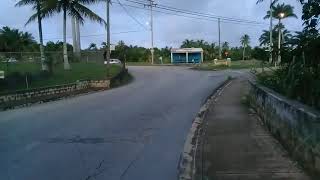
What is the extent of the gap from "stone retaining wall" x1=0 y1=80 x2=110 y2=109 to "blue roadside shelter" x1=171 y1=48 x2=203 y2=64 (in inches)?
2673

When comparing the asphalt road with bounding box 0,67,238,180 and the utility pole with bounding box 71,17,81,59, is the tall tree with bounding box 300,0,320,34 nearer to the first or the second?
the asphalt road with bounding box 0,67,238,180

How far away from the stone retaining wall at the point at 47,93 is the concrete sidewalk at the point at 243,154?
12154mm

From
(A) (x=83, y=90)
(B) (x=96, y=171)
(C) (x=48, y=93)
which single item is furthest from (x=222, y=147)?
(A) (x=83, y=90)

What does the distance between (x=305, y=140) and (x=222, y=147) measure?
11.2ft

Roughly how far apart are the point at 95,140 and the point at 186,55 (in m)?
93.9

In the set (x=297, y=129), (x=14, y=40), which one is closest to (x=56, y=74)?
(x=297, y=129)

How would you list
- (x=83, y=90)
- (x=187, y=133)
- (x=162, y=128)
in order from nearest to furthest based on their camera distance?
(x=187, y=133) → (x=162, y=128) → (x=83, y=90)

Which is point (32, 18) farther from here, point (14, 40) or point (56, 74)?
point (14, 40)

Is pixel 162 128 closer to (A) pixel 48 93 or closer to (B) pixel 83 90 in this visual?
(A) pixel 48 93

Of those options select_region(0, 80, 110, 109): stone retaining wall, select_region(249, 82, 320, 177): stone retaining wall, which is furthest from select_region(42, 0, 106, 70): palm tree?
select_region(249, 82, 320, 177): stone retaining wall

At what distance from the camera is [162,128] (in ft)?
58.9

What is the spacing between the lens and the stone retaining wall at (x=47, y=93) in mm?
26984

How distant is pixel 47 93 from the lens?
31281mm

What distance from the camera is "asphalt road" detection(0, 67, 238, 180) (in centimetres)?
1059
